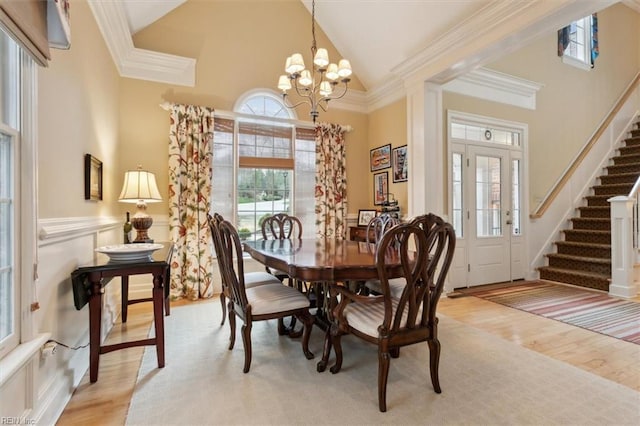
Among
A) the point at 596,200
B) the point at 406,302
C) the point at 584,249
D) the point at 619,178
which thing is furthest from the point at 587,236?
the point at 406,302

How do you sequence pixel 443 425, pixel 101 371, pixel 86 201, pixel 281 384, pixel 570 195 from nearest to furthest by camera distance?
1. pixel 443 425
2. pixel 281 384
3. pixel 101 371
4. pixel 86 201
5. pixel 570 195

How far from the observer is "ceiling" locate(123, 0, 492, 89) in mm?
3182

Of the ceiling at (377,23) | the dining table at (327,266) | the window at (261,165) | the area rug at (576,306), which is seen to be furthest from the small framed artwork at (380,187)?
the dining table at (327,266)

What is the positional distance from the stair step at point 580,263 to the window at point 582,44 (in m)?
3.22

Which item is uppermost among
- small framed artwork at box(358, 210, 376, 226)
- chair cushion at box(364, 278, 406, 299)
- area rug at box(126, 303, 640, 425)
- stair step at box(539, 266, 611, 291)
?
small framed artwork at box(358, 210, 376, 226)

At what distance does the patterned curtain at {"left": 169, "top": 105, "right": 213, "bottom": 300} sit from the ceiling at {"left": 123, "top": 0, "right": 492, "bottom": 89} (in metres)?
1.15

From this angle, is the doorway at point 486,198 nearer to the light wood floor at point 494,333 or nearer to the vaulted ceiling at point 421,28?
the vaulted ceiling at point 421,28

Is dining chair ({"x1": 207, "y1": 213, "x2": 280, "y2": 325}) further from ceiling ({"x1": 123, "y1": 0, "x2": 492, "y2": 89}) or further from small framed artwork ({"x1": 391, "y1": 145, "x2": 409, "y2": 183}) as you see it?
ceiling ({"x1": 123, "y1": 0, "x2": 492, "y2": 89})

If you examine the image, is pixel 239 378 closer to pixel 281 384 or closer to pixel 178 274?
pixel 281 384

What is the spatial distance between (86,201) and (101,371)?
1.18 m

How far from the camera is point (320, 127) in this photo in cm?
443

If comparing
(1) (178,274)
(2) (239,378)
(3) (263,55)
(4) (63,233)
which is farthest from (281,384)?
(3) (263,55)

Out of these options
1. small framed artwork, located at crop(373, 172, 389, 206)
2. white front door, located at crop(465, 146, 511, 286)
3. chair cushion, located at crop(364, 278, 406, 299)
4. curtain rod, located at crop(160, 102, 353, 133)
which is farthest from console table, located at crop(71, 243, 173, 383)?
white front door, located at crop(465, 146, 511, 286)

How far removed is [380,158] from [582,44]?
4.37 m
